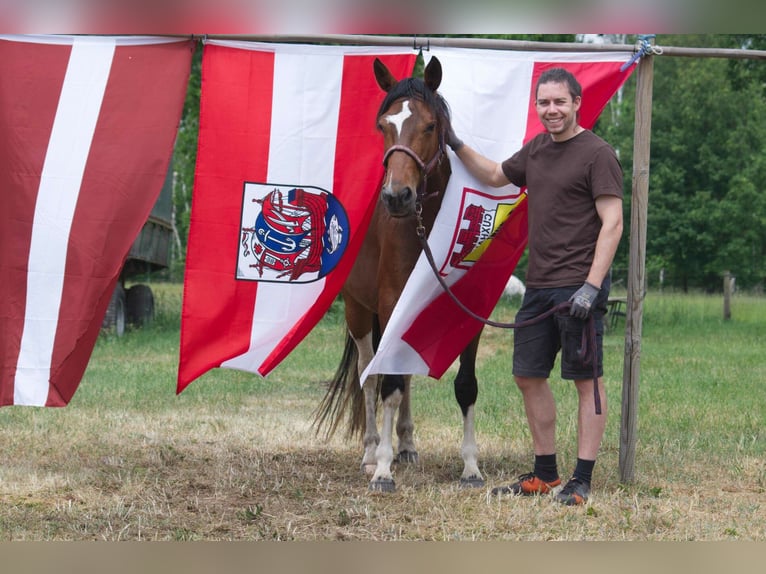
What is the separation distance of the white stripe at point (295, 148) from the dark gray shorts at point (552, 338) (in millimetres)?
1191

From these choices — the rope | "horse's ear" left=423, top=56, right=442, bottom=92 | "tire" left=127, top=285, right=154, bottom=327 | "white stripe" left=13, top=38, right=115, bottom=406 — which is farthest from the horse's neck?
"tire" left=127, top=285, right=154, bottom=327

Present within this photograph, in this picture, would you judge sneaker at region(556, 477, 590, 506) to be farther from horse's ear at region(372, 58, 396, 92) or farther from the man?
horse's ear at region(372, 58, 396, 92)

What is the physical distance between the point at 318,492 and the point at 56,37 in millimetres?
2904

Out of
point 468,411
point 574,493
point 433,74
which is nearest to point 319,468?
point 468,411

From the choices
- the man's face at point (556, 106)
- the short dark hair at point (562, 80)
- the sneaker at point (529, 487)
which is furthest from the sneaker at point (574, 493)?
the short dark hair at point (562, 80)

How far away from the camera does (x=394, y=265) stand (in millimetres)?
5082

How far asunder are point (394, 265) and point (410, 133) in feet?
2.82

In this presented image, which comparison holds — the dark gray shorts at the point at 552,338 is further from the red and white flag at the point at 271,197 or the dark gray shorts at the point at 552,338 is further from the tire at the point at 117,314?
the tire at the point at 117,314

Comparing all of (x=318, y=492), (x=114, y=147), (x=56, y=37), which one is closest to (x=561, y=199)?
(x=318, y=492)

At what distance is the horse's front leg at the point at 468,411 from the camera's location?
5191mm

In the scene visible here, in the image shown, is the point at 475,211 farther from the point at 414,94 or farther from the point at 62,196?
the point at 62,196

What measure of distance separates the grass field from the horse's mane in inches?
81.2
